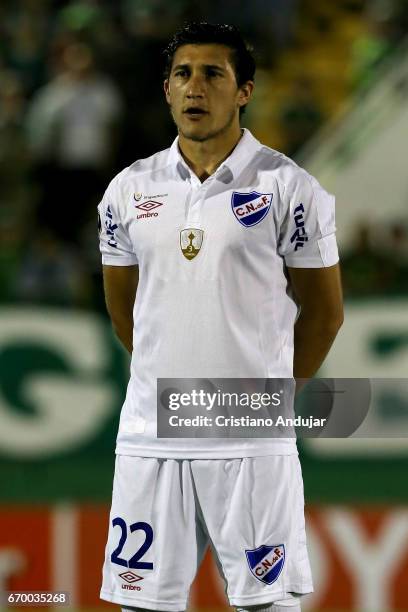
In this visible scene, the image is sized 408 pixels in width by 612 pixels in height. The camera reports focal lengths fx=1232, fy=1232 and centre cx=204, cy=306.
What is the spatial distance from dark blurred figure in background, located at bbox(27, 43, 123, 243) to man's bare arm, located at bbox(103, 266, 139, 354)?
113 inches

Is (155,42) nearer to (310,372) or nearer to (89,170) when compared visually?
(89,170)

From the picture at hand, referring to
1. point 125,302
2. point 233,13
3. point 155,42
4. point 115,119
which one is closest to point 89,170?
point 115,119

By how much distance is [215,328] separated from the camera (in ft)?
9.29

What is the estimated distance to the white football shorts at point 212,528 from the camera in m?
2.85

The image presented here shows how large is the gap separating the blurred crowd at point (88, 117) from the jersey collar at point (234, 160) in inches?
97.5

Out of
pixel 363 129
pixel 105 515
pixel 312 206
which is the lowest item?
pixel 105 515

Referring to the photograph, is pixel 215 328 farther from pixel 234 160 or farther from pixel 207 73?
pixel 207 73

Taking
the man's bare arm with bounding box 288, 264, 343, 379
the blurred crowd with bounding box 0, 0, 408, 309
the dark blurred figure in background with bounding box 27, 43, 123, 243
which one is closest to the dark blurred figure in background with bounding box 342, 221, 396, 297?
the blurred crowd with bounding box 0, 0, 408, 309

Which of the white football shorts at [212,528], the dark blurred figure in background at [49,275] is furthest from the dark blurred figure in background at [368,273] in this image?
the white football shorts at [212,528]

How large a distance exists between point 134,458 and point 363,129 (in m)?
4.01

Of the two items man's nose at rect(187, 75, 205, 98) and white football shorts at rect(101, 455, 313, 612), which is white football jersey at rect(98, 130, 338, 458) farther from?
man's nose at rect(187, 75, 205, 98)

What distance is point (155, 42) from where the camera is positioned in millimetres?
6520

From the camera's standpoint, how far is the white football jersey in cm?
283

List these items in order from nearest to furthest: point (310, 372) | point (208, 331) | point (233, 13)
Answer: point (208, 331) → point (310, 372) → point (233, 13)
